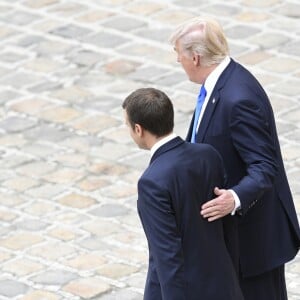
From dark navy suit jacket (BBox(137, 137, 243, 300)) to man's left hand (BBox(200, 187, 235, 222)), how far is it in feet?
0.08

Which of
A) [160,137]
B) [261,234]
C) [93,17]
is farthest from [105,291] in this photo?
[93,17]

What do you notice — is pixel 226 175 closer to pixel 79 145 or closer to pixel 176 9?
pixel 79 145

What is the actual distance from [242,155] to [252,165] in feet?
0.23

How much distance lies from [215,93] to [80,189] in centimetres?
298

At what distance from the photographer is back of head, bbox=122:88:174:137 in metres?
4.58

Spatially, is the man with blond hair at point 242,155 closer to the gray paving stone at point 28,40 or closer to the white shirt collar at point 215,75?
the white shirt collar at point 215,75

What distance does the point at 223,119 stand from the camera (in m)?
4.87

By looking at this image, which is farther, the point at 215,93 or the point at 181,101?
the point at 181,101

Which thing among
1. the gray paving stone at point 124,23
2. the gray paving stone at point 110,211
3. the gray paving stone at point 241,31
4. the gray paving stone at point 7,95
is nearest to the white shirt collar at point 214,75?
the gray paving stone at point 110,211

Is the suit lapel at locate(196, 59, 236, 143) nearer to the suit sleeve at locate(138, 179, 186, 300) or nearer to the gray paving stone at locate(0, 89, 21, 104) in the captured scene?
the suit sleeve at locate(138, 179, 186, 300)

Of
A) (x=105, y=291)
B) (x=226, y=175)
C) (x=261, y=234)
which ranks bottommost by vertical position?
(x=105, y=291)

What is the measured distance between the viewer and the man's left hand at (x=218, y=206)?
181 inches

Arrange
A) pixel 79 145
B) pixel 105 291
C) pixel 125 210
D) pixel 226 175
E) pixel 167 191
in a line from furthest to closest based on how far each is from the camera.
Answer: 1. pixel 79 145
2. pixel 125 210
3. pixel 105 291
4. pixel 226 175
5. pixel 167 191

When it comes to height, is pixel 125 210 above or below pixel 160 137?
below
